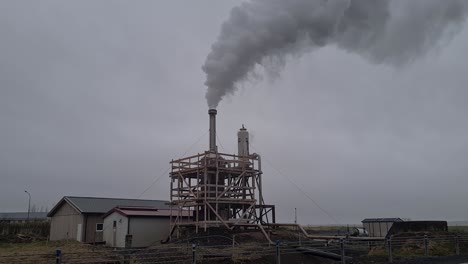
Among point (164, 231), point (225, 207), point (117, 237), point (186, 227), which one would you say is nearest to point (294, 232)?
point (225, 207)

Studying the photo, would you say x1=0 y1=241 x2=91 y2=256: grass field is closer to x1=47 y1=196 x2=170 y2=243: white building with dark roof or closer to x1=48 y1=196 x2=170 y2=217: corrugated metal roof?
x1=47 y1=196 x2=170 y2=243: white building with dark roof

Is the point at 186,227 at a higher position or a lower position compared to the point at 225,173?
Result: lower

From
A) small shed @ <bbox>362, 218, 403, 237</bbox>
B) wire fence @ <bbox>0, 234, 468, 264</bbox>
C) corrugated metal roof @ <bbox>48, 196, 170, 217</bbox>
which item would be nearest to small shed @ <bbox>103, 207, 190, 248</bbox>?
corrugated metal roof @ <bbox>48, 196, 170, 217</bbox>

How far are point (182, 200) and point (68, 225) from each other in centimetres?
1322

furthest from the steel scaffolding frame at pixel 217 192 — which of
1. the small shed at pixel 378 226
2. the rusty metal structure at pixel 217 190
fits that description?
the small shed at pixel 378 226

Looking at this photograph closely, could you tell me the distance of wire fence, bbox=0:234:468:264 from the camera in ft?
59.4

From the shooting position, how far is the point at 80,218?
3478 centimetres

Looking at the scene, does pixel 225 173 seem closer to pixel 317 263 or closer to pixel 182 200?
pixel 182 200

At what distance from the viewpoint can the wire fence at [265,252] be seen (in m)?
18.1

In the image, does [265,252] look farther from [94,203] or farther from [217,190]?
[94,203]

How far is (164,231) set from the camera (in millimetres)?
31875

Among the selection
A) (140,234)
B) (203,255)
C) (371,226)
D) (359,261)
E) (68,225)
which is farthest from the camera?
(371,226)

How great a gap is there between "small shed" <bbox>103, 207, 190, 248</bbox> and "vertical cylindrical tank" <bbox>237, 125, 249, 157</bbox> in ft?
21.6

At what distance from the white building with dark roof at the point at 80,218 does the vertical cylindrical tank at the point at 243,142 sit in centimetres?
752
